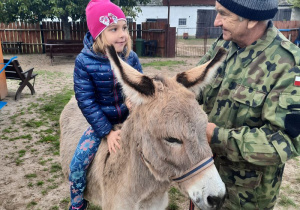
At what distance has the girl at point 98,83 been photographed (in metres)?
2.52

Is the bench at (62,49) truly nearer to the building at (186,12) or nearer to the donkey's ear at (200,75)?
the donkey's ear at (200,75)

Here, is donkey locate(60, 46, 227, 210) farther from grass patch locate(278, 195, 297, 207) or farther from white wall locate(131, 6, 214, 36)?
white wall locate(131, 6, 214, 36)

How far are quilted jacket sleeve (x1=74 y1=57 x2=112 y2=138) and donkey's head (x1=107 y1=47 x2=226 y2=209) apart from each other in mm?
663

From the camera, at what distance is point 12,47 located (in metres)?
18.8

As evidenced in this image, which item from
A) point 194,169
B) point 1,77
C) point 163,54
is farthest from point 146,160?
point 163,54

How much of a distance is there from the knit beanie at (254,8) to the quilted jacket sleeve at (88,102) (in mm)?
1489

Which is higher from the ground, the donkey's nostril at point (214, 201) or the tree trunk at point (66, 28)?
the tree trunk at point (66, 28)

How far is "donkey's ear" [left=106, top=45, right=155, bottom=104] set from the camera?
5.80ft

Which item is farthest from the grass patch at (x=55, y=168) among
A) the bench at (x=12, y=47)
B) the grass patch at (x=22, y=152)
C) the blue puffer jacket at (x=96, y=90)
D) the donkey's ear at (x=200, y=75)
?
the bench at (x=12, y=47)

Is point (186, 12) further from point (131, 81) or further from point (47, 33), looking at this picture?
point (131, 81)

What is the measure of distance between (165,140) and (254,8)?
122cm

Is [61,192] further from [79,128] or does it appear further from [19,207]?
[79,128]

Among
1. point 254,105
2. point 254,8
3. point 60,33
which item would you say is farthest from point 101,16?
point 60,33

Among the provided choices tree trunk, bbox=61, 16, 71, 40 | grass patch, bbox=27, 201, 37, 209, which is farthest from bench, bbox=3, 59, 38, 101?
tree trunk, bbox=61, 16, 71, 40
